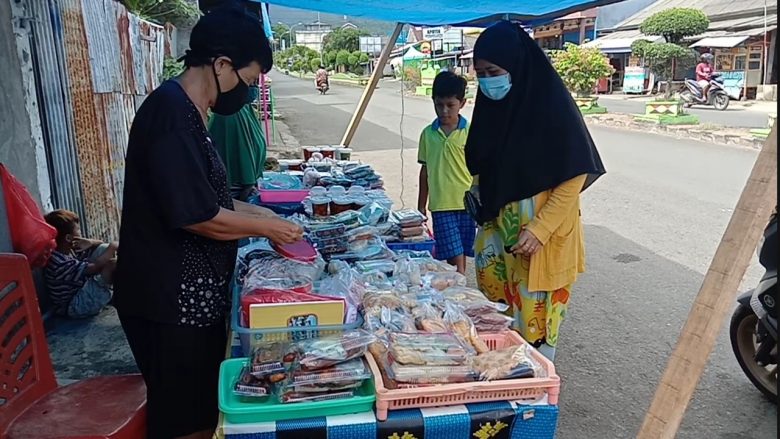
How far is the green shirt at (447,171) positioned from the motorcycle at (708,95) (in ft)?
53.5

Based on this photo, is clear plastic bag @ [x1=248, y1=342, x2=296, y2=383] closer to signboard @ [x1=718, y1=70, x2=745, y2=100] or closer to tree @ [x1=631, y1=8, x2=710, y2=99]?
tree @ [x1=631, y1=8, x2=710, y2=99]

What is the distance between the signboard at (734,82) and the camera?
19875mm

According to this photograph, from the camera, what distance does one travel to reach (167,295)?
1822 mm

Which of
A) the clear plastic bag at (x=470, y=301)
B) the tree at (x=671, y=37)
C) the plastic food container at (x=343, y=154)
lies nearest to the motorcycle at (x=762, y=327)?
the clear plastic bag at (x=470, y=301)

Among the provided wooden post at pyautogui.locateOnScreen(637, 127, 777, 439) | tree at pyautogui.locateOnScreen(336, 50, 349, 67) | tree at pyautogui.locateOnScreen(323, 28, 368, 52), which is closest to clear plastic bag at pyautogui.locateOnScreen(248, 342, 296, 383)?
wooden post at pyautogui.locateOnScreen(637, 127, 777, 439)

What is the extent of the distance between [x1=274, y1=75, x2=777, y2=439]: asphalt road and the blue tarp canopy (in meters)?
2.12

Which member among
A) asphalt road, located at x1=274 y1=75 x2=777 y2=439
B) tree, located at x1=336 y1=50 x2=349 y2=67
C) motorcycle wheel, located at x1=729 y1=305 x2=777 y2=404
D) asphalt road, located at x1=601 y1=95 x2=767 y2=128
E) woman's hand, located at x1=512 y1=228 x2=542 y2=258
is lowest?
asphalt road, located at x1=274 y1=75 x2=777 y2=439

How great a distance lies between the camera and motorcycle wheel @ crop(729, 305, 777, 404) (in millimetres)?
3285

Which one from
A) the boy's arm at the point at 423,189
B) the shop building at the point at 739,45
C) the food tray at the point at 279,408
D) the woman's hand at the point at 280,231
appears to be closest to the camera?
the food tray at the point at 279,408

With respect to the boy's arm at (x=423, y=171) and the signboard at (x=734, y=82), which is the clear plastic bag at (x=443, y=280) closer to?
the boy's arm at (x=423, y=171)

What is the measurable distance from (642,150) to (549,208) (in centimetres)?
1021

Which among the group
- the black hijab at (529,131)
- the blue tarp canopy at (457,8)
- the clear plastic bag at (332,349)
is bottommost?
the clear plastic bag at (332,349)

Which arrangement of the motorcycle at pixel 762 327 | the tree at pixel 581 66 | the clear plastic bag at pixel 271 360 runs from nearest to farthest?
the clear plastic bag at pixel 271 360 → the motorcycle at pixel 762 327 → the tree at pixel 581 66

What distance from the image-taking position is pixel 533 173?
7.85 feet
